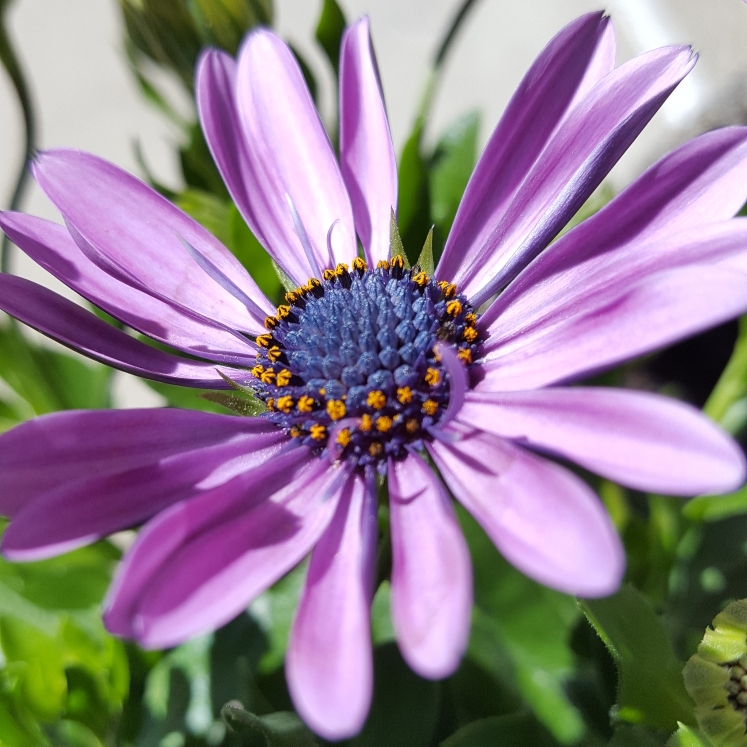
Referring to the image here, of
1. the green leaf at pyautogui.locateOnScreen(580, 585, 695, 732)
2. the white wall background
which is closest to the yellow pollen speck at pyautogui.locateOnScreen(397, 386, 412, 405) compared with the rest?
the green leaf at pyautogui.locateOnScreen(580, 585, 695, 732)

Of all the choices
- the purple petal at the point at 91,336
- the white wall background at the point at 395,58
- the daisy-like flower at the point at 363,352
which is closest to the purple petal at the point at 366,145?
the daisy-like flower at the point at 363,352

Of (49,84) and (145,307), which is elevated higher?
(49,84)

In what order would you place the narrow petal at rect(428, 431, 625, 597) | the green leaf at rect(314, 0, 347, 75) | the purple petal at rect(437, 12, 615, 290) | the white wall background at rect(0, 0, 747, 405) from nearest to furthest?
the narrow petal at rect(428, 431, 625, 597)
the purple petal at rect(437, 12, 615, 290)
the green leaf at rect(314, 0, 347, 75)
the white wall background at rect(0, 0, 747, 405)

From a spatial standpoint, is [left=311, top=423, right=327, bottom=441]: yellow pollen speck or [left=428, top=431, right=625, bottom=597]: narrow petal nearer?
[left=428, top=431, right=625, bottom=597]: narrow petal

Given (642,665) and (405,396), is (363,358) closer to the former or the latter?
(405,396)

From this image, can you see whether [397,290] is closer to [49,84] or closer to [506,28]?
[506,28]

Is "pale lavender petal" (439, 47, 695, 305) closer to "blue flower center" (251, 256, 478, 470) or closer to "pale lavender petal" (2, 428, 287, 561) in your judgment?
"blue flower center" (251, 256, 478, 470)

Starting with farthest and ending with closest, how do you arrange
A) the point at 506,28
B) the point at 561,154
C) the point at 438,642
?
the point at 506,28, the point at 561,154, the point at 438,642

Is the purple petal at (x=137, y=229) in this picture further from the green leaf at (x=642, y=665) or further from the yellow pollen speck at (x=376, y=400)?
the green leaf at (x=642, y=665)

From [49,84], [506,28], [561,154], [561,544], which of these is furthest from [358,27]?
[49,84]
